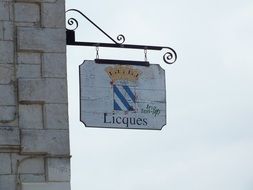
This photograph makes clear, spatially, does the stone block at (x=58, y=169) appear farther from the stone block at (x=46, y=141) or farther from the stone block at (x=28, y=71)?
the stone block at (x=28, y=71)

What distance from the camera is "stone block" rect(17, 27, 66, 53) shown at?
12.4 metres

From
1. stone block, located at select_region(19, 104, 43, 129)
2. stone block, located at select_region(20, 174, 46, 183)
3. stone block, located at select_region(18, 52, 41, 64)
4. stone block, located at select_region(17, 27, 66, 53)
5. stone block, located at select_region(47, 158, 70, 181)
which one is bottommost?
stone block, located at select_region(20, 174, 46, 183)

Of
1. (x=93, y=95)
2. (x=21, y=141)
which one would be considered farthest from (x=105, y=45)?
(x=21, y=141)

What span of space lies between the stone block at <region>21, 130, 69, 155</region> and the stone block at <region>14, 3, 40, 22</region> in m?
1.13

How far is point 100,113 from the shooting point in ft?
41.6

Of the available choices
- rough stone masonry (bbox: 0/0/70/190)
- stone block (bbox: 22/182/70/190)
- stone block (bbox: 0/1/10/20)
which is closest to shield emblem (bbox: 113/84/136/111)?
rough stone masonry (bbox: 0/0/70/190)

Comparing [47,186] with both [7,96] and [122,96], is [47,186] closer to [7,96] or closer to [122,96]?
[7,96]

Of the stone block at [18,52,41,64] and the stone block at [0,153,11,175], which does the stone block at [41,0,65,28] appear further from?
the stone block at [0,153,11,175]

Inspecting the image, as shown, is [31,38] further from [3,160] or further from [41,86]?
[3,160]

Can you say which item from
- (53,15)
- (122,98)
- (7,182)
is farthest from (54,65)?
(7,182)

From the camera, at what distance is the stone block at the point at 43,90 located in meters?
12.3

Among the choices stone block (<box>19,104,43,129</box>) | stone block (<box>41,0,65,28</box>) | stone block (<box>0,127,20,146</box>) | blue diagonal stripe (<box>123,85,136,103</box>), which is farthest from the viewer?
blue diagonal stripe (<box>123,85,136,103</box>)

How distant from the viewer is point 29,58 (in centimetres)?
1241

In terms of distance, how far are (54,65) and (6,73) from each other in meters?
0.48
